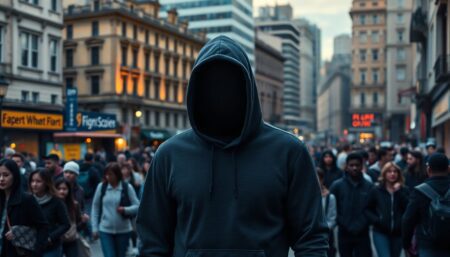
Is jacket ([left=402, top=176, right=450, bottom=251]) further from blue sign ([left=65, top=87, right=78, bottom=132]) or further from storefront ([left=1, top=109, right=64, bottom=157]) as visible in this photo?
blue sign ([left=65, top=87, right=78, bottom=132])

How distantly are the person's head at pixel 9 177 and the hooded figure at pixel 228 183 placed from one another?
3531mm

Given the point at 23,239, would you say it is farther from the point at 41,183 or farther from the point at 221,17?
the point at 221,17

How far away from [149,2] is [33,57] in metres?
29.9

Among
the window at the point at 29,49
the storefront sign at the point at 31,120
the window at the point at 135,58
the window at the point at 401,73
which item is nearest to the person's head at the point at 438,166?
the storefront sign at the point at 31,120

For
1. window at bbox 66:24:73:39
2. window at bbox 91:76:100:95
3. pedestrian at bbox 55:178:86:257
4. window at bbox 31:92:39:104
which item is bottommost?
pedestrian at bbox 55:178:86:257

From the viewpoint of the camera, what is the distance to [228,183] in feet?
8.45

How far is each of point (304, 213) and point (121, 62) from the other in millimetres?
56163

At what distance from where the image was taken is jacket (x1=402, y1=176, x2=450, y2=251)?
6.05 meters

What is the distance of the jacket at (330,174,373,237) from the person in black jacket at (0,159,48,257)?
4.04m

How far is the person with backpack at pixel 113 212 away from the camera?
27.6 ft

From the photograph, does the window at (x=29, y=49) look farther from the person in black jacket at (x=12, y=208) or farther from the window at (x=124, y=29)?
the person in black jacket at (x=12, y=208)

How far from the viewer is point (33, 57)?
37344 mm

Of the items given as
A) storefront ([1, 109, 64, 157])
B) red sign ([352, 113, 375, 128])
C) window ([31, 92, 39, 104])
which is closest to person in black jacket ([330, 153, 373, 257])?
storefront ([1, 109, 64, 157])

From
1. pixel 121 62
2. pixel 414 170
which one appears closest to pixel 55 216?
pixel 414 170
